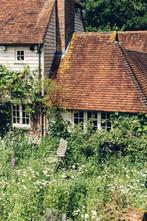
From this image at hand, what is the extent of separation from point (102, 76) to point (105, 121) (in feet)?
8.41

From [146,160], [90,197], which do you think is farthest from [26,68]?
[90,197]

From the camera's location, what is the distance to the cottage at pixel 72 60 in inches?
813

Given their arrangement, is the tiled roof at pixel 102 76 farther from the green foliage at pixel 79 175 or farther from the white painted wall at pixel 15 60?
the white painted wall at pixel 15 60

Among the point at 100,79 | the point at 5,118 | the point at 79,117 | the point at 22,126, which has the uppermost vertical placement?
the point at 100,79

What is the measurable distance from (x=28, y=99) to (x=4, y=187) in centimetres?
752

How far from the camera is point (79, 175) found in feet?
55.7

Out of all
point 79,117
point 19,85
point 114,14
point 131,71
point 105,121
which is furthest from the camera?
point 114,14

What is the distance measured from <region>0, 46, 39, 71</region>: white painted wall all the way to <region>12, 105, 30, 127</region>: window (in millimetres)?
2149

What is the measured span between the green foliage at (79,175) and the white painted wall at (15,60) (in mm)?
3691

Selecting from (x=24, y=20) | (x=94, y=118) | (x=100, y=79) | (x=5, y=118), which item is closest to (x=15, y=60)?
(x=24, y=20)

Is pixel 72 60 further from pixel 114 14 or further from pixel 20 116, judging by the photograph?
pixel 114 14

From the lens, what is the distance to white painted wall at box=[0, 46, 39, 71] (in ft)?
73.5

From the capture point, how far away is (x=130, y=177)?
16969 mm

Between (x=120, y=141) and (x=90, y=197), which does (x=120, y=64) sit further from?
(x=90, y=197)
